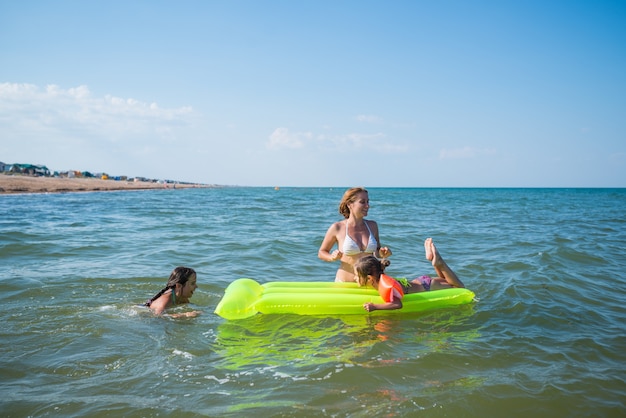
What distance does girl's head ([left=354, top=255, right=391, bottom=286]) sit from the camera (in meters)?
5.01

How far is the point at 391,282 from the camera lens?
15.9ft

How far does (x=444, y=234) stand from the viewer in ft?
43.1

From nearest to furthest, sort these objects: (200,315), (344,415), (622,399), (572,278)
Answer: (344,415), (622,399), (200,315), (572,278)

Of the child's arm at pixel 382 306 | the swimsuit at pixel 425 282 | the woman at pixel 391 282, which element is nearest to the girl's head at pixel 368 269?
the woman at pixel 391 282

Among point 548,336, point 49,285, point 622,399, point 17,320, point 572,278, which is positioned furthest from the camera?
point 572,278

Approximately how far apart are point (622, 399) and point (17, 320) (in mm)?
5815

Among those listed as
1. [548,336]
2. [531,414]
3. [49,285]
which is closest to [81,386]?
[531,414]

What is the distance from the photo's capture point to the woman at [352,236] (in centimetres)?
541

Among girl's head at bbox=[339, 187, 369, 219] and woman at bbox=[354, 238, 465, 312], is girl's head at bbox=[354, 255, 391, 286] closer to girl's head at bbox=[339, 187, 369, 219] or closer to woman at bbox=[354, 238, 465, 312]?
woman at bbox=[354, 238, 465, 312]

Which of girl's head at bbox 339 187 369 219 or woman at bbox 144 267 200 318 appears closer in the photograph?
woman at bbox 144 267 200 318

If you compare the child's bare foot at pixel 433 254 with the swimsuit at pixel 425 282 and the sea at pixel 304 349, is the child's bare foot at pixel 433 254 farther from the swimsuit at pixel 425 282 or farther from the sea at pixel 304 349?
the sea at pixel 304 349

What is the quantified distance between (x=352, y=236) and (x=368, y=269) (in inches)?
24.7

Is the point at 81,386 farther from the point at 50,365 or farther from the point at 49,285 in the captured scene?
the point at 49,285

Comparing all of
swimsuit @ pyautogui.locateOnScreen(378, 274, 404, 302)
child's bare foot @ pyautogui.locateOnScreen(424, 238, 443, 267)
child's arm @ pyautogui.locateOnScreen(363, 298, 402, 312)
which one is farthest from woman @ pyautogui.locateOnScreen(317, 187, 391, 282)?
child's arm @ pyautogui.locateOnScreen(363, 298, 402, 312)
